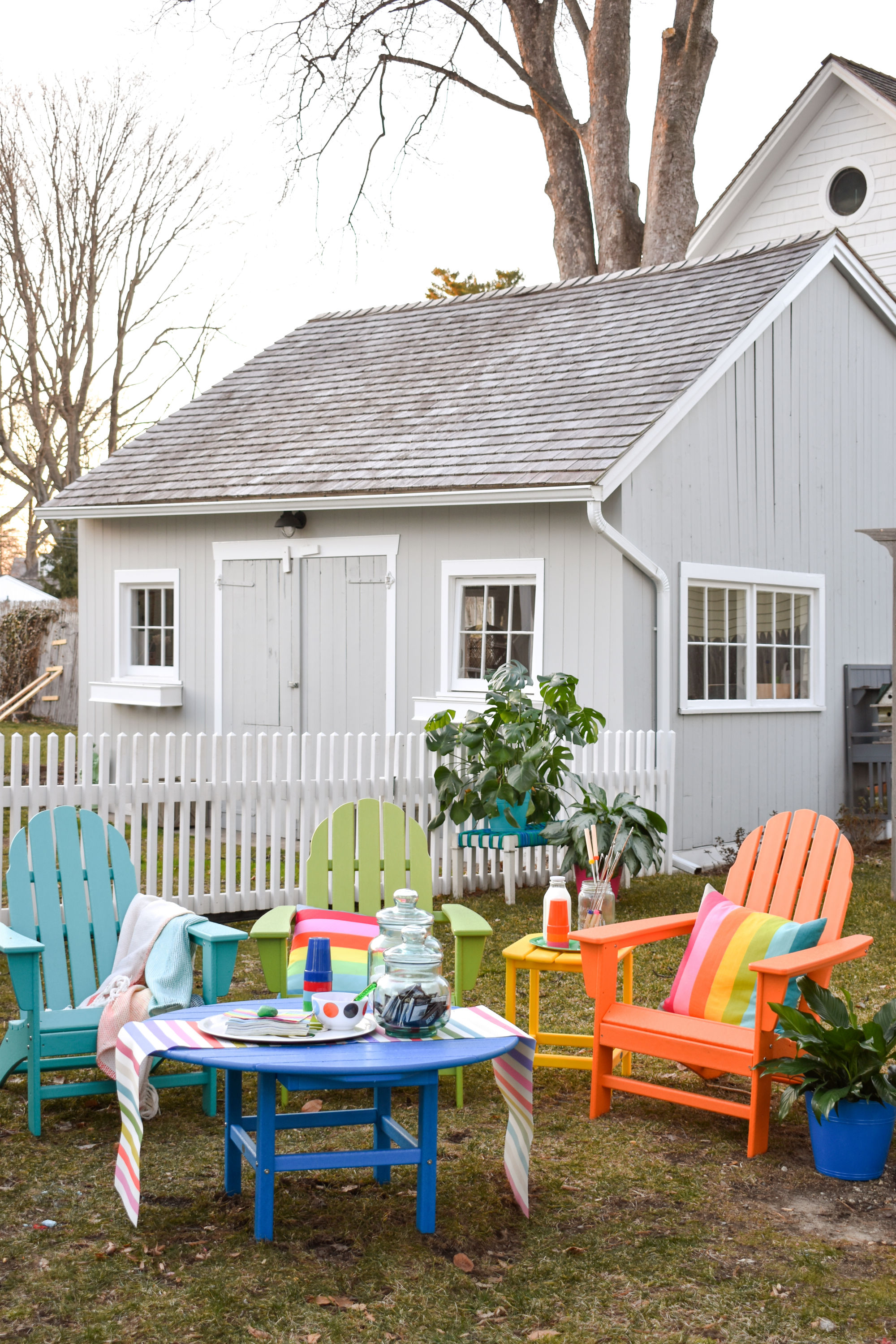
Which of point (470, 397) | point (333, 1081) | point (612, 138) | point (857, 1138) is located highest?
point (612, 138)

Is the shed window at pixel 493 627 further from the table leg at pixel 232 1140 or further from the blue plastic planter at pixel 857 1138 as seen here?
the table leg at pixel 232 1140

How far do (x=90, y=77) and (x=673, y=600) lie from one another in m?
17.7

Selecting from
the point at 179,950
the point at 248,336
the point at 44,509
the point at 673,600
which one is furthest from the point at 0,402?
the point at 179,950

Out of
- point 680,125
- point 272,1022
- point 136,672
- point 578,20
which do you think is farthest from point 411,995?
point 578,20

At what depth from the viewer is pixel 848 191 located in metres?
17.4

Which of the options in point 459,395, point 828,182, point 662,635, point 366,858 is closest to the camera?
point 366,858

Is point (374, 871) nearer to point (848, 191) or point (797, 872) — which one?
point (797, 872)

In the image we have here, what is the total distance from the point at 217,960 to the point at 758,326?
26.9 ft

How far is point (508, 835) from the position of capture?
350 inches

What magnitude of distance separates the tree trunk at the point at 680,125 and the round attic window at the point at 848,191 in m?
1.94

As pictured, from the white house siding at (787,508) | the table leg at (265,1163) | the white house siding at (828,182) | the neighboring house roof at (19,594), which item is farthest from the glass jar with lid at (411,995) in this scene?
the neighboring house roof at (19,594)

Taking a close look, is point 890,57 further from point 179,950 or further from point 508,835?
point 179,950

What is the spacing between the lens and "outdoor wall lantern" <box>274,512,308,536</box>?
11.7 meters

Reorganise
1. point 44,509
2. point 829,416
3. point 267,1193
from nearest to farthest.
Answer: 1. point 267,1193
2. point 829,416
3. point 44,509
